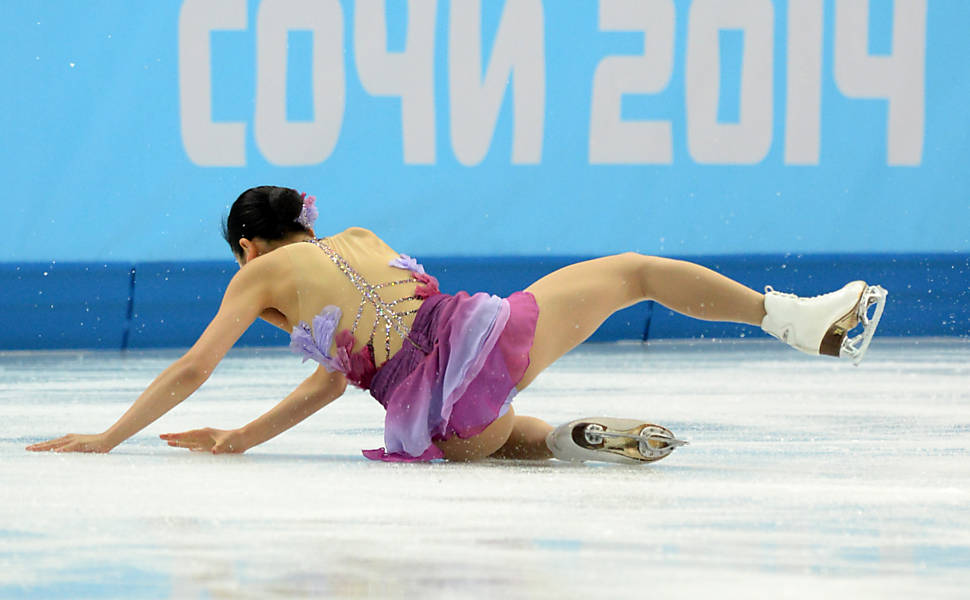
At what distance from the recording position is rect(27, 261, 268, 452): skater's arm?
227 centimetres

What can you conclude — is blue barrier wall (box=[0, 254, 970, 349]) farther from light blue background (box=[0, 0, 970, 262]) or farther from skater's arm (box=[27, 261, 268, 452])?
skater's arm (box=[27, 261, 268, 452])

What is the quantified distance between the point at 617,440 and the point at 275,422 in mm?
591

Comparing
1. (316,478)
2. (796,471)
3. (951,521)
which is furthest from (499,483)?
(951,521)

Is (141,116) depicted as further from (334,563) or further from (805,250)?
(334,563)

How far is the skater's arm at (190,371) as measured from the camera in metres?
2.27

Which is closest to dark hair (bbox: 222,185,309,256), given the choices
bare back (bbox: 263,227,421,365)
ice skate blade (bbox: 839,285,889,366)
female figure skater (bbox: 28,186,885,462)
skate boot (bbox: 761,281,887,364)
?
female figure skater (bbox: 28,186,885,462)

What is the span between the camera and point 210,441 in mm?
2508

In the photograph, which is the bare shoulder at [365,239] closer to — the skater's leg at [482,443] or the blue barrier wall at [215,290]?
the skater's leg at [482,443]

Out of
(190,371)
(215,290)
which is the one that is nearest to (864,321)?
(190,371)

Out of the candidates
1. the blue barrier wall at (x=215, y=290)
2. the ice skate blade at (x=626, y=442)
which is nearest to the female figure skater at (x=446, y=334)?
the ice skate blade at (x=626, y=442)

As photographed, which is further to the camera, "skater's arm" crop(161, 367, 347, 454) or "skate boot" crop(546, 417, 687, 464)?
Answer: "skater's arm" crop(161, 367, 347, 454)

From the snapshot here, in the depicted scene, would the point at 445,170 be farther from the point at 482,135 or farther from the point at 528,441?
the point at 528,441

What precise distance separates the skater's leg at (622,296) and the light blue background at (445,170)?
9.45 ft

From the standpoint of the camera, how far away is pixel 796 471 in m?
2.27
